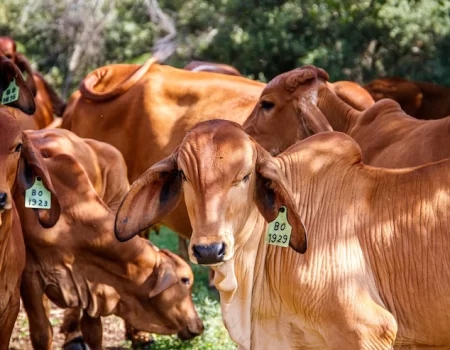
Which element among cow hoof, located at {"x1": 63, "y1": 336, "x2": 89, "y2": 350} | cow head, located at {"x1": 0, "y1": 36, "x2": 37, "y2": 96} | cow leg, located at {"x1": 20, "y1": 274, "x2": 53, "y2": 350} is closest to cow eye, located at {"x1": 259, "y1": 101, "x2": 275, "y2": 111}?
cow leg, located at {"x1": 20, "y1": 274, "x2": 53, "y2": 350}

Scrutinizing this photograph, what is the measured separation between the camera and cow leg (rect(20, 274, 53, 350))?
672 cm

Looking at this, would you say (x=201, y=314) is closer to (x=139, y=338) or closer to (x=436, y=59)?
(x=139, y=338)

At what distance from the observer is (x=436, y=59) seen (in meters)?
13.4

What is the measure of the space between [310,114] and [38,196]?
2.15 metres

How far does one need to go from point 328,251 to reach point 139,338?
3082mm

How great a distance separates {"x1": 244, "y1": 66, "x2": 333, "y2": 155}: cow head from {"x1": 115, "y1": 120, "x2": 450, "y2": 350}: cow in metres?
2.05

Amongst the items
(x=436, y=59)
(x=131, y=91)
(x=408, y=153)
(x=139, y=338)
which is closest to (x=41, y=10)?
(x=436, y=59)

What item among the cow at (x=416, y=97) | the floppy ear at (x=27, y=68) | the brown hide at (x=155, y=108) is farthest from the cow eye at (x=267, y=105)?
the cow at (x=416, y=97)

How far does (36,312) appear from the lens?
6.75 m

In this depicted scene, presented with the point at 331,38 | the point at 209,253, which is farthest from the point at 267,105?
the point at 331,38

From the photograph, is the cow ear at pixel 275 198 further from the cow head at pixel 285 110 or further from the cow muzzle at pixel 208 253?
the cow head at pixel 285 110

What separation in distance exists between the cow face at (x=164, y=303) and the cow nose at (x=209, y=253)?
2.48 m

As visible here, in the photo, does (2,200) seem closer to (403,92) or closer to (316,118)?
(316,118)

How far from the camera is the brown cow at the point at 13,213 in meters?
5.78
